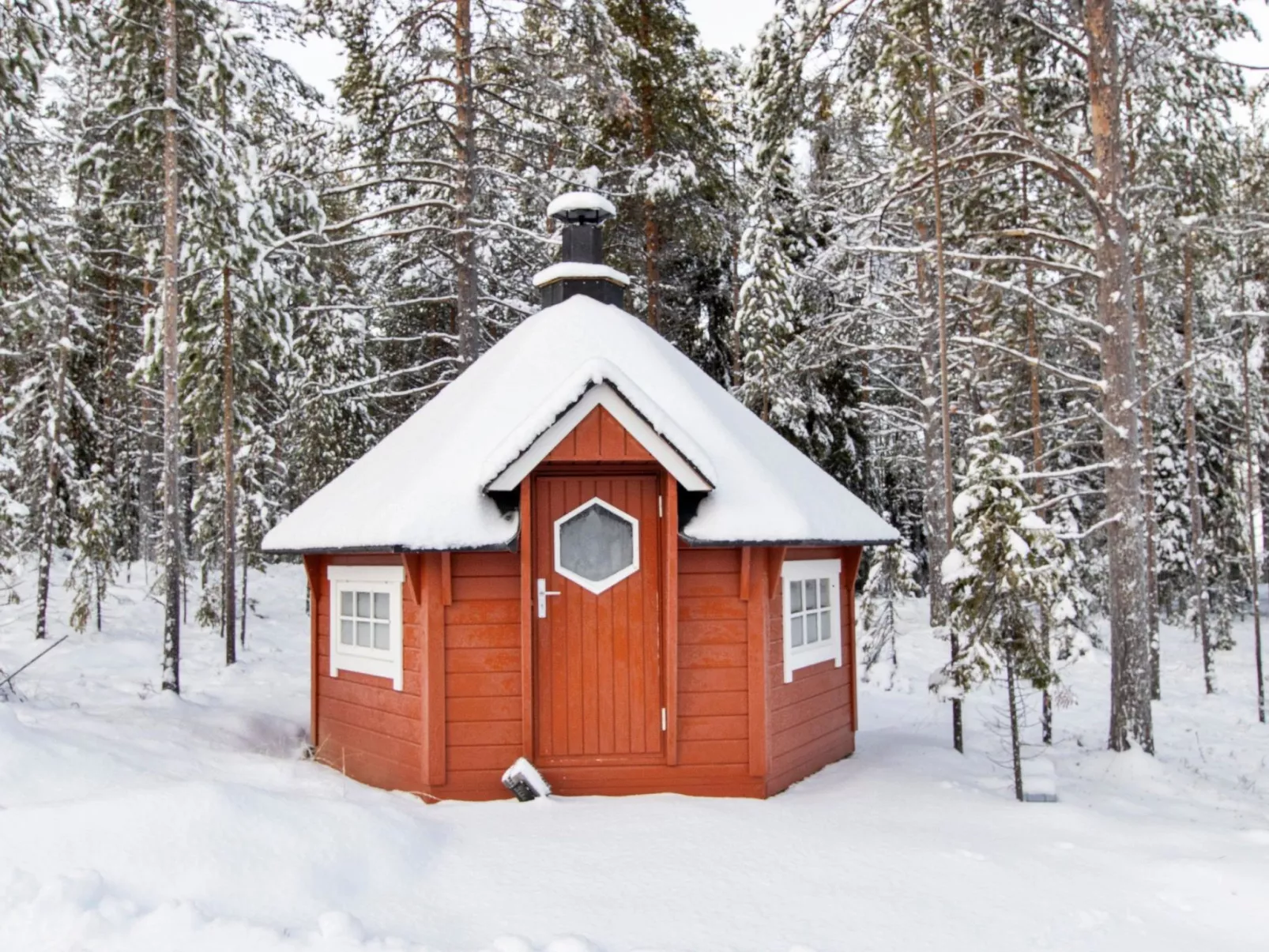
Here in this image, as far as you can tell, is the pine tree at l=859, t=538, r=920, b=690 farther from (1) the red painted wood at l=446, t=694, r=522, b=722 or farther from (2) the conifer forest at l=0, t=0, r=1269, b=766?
(1) the red painted wood at l=446, t=694, r=522, b=722

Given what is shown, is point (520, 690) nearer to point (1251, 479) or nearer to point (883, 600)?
point (883, 600)

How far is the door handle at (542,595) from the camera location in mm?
Answer: 7309

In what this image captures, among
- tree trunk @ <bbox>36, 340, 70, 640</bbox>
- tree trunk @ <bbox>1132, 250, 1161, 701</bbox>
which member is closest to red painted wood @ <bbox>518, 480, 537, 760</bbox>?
tree trunk @ <bbox>1132, 250, 1161, 701</bbox>

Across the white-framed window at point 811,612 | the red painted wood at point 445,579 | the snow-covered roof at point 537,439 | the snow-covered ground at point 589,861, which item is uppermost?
the snow-covered roof at point 537,439

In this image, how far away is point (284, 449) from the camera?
24.3 m

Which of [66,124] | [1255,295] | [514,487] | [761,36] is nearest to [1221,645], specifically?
[1255,295]

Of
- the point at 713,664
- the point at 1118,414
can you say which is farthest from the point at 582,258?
the point at 1118,414

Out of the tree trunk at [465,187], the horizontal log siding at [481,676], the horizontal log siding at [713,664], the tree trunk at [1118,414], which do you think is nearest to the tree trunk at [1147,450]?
the tree trunk at [1118,414]

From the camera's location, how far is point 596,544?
745 centimetres

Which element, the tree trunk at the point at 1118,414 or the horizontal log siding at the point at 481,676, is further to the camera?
the tree trunk at the point at 1118,414

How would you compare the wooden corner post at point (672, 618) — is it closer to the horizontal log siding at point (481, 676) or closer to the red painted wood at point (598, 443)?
the red painted wood at point (598, 443)

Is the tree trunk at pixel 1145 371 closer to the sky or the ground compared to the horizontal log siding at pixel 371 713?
closer to the sky

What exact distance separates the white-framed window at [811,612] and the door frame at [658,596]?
1.18 m

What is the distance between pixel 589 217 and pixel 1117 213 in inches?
213
